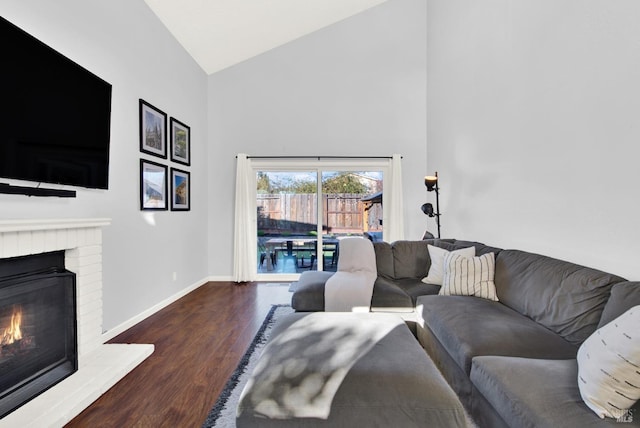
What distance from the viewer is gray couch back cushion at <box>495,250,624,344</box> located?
1.81m

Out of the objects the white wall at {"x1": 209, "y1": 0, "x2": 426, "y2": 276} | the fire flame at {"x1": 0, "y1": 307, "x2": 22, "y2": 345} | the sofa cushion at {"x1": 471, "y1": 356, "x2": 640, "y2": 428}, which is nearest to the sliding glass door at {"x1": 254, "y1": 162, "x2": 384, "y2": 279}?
the white wall at {"x1": 209, "y1": 0, "x2": 426, "y2": 276}

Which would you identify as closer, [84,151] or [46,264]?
[46,264]

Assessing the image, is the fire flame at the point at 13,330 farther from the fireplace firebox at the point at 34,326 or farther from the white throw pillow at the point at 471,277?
the white throw pillow at the point at 471,277

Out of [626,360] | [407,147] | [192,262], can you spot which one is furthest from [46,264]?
[407,147]

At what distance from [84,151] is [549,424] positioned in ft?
10.4

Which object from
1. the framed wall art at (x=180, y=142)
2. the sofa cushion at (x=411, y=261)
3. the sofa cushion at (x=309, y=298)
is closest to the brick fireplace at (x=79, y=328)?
the sofa cushion at (x=309, y=298)

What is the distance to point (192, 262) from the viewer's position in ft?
15.3

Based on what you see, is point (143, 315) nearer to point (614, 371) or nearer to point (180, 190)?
point (180, 190)

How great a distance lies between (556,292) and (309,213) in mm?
3782

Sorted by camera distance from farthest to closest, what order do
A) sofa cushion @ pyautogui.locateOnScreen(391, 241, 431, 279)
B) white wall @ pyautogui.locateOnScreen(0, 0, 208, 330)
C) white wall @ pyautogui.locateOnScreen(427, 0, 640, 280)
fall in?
sofa cushion @ pyautogui.locateOnScreen(391, 241, 431, 279), white wall @ pyautogui.locateOnScreen(0, 0, 208, 330), white wall @ pyautogui.locateOnScreen(427, 0, 640, 280)

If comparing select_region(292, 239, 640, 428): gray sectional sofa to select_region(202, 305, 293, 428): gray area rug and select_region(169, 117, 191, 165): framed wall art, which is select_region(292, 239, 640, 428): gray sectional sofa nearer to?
select_region(202, 305, 293, 428): gray area rug

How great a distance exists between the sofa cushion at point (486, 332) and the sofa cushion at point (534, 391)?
0.54 ft

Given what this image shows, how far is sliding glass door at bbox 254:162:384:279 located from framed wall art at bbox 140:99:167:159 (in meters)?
1.73

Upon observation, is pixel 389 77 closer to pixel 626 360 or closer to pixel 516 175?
pixel 516 175
